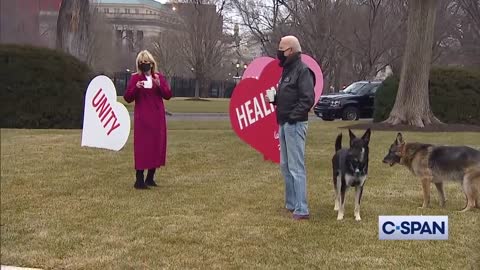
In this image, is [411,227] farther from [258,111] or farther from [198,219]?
[258,111]

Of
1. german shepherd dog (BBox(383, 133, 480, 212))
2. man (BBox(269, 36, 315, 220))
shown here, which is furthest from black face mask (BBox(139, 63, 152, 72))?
german shepherd dog (BBox(383, 133, 480, 212))

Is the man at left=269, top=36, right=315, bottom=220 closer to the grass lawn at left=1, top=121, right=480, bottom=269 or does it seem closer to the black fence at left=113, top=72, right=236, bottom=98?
the grass lawn at left=1, top=121, right=480, bottom=269

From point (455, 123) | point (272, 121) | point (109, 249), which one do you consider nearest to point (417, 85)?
point (455, 123)

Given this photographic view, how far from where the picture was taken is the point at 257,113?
10477mm

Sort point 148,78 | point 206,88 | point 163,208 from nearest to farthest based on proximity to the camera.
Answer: point 163,208, point 148,78, point 206,88

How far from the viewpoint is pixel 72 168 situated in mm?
10211

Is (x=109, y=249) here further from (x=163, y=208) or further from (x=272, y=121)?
(x=272, y=121)

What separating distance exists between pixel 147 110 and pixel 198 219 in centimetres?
229

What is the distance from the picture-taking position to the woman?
8.41m

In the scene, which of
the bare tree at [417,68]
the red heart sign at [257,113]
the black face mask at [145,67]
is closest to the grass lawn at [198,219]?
the red heart sign at [257,113]

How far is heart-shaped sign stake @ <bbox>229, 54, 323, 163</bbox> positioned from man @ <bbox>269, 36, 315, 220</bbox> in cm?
339

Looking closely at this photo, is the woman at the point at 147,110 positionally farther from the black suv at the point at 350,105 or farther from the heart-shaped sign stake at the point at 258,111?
the black suv at the point at 350,105

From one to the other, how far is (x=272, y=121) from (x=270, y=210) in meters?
3.12

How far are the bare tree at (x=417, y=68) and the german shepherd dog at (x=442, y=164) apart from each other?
11.9m
